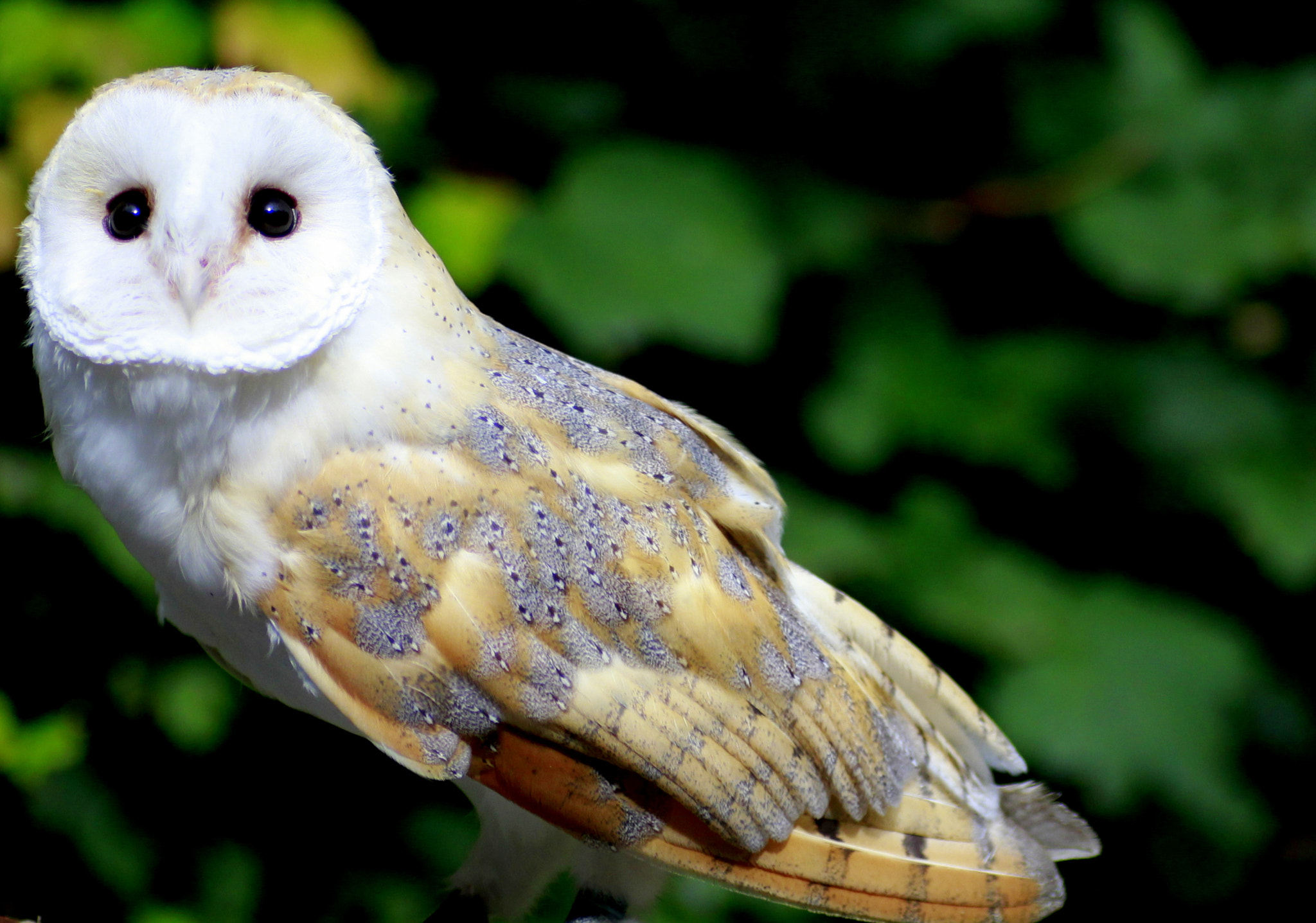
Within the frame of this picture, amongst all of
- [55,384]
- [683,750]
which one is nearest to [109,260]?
[55,384]

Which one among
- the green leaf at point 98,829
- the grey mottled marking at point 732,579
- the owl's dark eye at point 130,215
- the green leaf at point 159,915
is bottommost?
the green leaf at point 159,915

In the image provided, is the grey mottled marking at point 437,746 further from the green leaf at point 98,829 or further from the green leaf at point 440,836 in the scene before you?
the green leaf at point 98,829

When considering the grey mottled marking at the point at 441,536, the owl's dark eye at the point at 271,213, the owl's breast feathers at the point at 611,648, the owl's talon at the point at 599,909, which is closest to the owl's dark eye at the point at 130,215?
the owl's dark eye at the point at 271,213

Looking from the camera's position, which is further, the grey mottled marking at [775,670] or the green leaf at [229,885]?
the green leaf at [229,885]

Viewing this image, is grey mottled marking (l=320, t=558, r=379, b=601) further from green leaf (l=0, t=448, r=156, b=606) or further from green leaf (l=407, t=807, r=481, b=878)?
green leaf (l=407, t=807, r=481, b=878)

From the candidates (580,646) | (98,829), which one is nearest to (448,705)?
(580,646)

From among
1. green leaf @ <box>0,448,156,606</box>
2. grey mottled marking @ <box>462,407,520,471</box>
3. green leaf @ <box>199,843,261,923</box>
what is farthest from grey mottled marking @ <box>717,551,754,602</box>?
green leaf @ <box>199,843,261,923</box>

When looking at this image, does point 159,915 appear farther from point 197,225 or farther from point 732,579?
point 197,225

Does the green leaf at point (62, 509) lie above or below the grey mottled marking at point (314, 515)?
below
